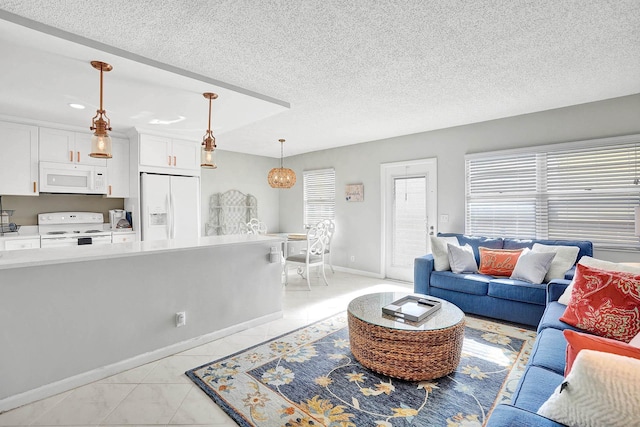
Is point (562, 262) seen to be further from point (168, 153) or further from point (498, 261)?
point (168, 153)

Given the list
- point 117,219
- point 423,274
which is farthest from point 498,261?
point 117,219

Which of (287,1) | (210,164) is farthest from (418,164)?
(287,1)

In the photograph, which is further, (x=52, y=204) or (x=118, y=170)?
(x=118, y=170)

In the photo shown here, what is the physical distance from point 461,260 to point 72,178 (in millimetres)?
5125

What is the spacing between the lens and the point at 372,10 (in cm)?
196

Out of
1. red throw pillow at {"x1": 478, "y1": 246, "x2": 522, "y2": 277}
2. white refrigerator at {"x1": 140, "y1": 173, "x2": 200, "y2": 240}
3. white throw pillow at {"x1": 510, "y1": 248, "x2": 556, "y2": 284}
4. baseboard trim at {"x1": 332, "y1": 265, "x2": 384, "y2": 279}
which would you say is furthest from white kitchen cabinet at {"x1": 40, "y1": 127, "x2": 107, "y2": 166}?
white throw pillow at {"x1": 510, "y1": 248, "x2": 556, "y2": 284}

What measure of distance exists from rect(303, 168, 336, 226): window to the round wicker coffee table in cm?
405

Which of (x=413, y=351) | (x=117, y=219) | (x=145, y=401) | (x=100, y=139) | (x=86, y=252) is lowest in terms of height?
(x=145, y=401)

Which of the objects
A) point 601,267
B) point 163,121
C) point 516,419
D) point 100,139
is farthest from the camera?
point 163,121

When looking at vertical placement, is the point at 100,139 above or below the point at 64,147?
below

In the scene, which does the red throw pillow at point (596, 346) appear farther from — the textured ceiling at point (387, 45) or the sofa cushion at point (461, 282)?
the sofa cushion at point (461, 282)

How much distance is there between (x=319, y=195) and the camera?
21.5ft

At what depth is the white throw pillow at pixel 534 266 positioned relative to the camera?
3.21 metres

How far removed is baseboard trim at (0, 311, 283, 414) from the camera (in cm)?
197
